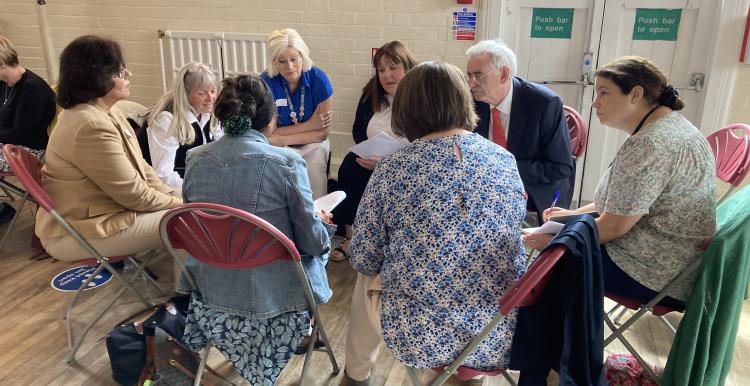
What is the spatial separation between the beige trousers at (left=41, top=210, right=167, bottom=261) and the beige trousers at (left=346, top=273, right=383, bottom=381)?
926 mm

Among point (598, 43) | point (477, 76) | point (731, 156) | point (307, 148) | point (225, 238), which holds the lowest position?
point (307, 148)

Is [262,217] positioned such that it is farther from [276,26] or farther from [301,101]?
[276,26]

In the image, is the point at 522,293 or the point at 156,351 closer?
the point at 522,293

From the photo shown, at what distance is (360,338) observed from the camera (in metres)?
1.94

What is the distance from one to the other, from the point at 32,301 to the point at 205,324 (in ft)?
4.82

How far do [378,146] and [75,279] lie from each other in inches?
71.1

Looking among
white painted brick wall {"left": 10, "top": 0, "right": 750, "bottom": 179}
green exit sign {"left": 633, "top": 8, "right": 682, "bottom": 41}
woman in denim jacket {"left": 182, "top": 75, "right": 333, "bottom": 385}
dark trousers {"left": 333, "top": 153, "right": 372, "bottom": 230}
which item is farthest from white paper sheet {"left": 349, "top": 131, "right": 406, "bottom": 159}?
green exit sign {"left": 633, "top": 8, "right": 682, "bottom": 41}

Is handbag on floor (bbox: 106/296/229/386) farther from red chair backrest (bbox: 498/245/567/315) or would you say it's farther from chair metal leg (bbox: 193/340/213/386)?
red chair backrest (bbox: 498/245/567/315)

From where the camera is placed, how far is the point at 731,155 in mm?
2264

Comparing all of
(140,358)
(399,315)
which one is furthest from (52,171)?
(399,315)

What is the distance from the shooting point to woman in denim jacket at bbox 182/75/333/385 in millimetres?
1654

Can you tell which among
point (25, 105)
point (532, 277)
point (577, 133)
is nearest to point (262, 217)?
point (532, 277)

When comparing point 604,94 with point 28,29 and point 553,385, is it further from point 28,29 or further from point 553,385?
point 28,29

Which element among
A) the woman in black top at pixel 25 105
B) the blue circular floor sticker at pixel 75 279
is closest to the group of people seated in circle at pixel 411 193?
the blue circular floor sticker at pixel 75 279
